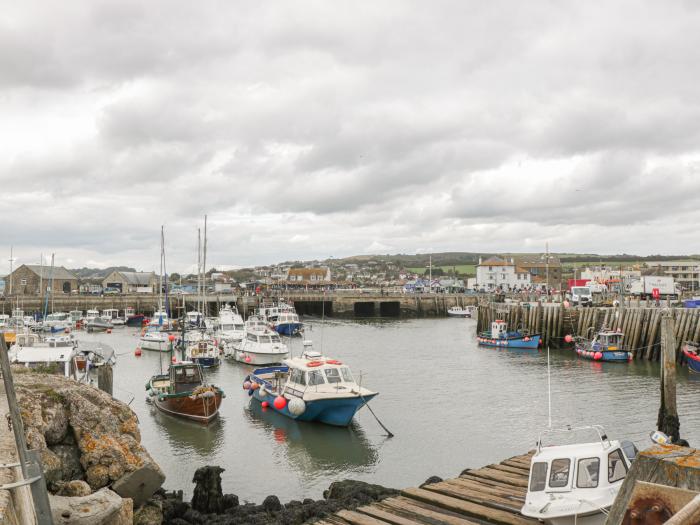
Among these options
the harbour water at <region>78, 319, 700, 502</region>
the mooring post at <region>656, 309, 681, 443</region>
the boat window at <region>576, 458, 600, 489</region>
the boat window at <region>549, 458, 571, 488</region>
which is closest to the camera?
the boat window at <region>576, 458, 600, 489</region>

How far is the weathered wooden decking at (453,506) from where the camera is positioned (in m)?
10.1

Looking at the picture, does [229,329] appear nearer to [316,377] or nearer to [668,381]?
[316,377]

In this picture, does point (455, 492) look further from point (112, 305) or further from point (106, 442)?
point (112, 305)

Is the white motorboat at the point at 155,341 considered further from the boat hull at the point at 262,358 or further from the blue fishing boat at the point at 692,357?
the blue fishing boat at the point at 692,357

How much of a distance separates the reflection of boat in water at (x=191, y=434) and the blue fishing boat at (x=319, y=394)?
8.91ft

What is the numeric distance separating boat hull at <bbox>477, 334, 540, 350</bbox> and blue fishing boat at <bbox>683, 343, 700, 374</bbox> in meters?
13.6

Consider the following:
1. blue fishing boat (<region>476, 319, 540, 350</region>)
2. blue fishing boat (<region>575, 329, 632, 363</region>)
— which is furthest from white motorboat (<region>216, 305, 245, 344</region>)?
blue fishing boat (<region>575, 329, 632, 363</region>)

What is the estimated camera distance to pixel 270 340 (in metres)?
42.9

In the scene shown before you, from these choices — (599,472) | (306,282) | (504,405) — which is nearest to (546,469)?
(599,472)

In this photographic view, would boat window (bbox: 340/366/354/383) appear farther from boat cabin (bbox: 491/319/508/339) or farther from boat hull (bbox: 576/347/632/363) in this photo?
boat cabin (bbox: 491/319/508/339)

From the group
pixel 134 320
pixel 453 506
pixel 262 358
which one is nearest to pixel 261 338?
pixel 262 358

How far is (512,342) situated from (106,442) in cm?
4295

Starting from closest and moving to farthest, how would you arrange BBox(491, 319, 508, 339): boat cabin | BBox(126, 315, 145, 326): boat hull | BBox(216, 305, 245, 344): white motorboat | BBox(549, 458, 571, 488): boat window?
BBox(549, 458, 571, 488): boat window → BBox(216, 305, 245, 344): white motorboat → BBox(491, 319, 508, 339): boat cabin → BBox(126, 315, 145, 326): boat hull

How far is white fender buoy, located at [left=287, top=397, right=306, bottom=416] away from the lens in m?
24.2
